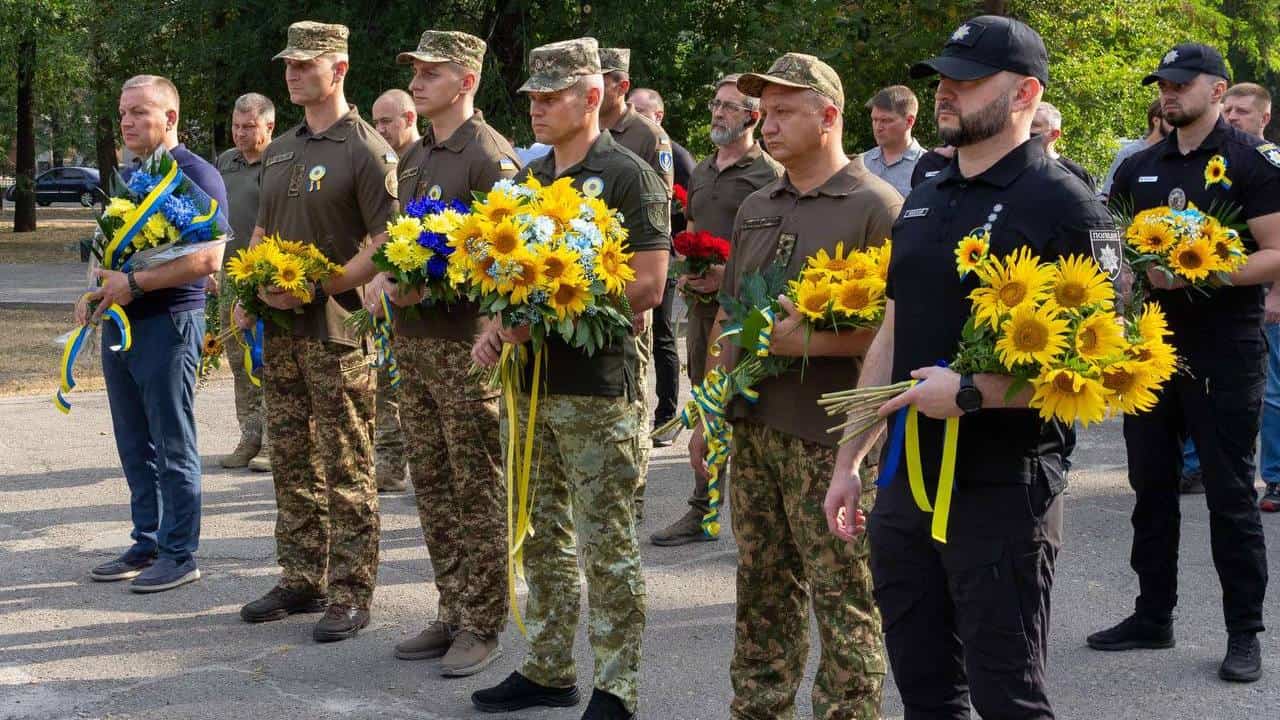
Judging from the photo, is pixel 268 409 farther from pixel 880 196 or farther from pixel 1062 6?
pixel 1062 6

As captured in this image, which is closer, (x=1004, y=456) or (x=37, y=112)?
(x=1004, y=456)

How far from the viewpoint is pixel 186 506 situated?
276 inches

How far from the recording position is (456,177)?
581 centimetres

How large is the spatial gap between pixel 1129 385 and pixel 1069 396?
0.67 ft

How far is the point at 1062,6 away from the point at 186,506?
593 inches

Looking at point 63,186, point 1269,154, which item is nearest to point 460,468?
point 1269,154

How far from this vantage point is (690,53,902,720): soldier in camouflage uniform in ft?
14.1

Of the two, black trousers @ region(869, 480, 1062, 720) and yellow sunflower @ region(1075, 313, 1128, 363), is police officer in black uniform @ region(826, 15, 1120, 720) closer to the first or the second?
black trousers @ region(869, 480, 1062, 720)

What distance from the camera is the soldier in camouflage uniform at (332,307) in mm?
6152

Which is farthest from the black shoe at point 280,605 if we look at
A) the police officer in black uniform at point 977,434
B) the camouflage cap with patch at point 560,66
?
the police officer in black uniform at point 977,434

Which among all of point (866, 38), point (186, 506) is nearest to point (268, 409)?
point (186, 506)

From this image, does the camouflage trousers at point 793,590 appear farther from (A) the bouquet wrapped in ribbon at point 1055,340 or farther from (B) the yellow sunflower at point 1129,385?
(B) the yellow sunflower at point 1129,385

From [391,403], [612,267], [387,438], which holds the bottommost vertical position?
[387,438]

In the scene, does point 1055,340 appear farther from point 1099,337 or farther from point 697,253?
point 697,253
